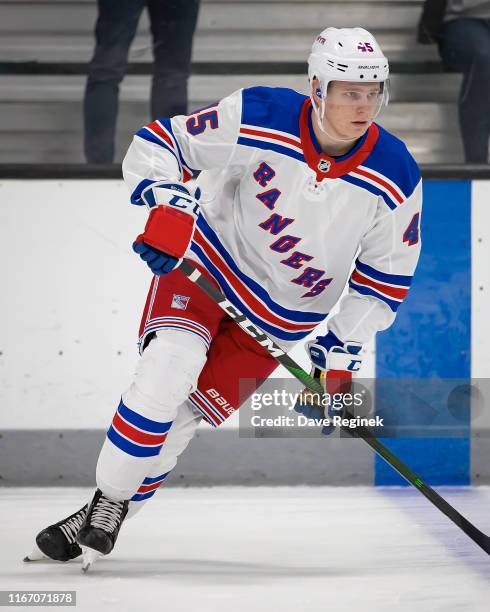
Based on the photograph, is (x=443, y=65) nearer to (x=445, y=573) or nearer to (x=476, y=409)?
(x=476, y=409)

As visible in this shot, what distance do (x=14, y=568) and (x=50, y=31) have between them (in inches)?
77.8

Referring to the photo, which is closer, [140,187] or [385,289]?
[140,187]

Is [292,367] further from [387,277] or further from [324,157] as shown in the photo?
[324,157]

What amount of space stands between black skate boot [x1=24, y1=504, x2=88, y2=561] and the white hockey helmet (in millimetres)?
1030

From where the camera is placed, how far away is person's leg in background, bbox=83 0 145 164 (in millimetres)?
3281

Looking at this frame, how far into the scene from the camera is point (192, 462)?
324 cm

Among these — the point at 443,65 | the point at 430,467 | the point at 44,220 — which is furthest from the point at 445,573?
the point at 443,65

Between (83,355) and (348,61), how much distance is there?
60.8 inches

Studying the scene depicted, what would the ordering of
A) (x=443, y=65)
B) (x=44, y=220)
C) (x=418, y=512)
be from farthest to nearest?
(x=443, y=65)
(x=44, y=220)
(x=418, y=512)

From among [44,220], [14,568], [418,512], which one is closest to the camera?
[14,568]

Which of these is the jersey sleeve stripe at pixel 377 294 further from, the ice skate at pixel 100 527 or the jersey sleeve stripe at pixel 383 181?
the ice skate at pixel 100 527

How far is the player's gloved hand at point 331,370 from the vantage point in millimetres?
2264

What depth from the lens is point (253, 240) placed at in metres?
2.22

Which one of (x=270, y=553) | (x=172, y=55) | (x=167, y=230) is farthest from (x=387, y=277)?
(x=172, y=55)
